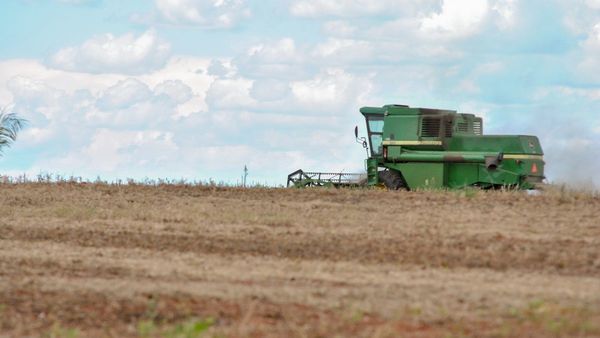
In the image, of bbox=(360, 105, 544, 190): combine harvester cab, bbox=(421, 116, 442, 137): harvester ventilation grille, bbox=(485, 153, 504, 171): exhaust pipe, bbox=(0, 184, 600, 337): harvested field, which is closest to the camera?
bbox=(0, 184, 600, 337): harvested field

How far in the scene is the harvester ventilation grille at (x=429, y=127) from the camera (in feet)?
95.1

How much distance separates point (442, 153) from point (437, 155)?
0.14 metres

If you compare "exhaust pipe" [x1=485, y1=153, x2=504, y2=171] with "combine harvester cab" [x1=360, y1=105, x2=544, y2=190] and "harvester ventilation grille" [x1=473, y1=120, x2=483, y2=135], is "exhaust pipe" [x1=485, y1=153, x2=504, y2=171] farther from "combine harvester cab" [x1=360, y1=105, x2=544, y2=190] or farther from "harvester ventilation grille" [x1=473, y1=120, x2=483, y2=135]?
"harvester ventilation grille" [x1=473, y1=120, x2=483, y2=135]

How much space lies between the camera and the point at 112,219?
21.2 meters

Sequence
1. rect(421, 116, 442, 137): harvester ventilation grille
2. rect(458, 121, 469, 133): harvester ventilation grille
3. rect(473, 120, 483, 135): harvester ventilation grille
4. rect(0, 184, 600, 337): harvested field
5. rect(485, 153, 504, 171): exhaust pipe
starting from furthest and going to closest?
rect(473, 120, 483, 135): harvester ventilation grille < rect(458, 121, 469, 133): harvester ventilation grille < rect(421, 116, 442, 137): harvester ventilation grille < rect(485, 153, 504, 171): exhaust pipe < rect(0, 184, 600, 337): harvested field

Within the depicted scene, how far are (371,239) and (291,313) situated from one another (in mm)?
6064

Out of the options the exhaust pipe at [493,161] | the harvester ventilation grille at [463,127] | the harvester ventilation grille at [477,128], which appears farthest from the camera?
the harvester ventilation grille at [477,128]

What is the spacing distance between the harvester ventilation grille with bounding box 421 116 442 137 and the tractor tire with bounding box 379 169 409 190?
4.00 feet

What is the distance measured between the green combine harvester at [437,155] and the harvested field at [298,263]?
176 inches

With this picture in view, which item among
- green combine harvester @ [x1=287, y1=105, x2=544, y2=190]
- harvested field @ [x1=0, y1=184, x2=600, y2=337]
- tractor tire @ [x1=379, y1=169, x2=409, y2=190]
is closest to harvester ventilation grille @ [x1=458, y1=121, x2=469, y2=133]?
green combine harvester @ [x1=287, y1=105, x2=544, y2=190]

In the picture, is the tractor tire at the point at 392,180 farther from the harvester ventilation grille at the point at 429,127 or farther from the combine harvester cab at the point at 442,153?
the harvester ventilation grille at the point at 429,127

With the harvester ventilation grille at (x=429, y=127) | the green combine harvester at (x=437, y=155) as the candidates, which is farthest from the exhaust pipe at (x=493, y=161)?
the harvester ventilation grille at (x=429, y=127)

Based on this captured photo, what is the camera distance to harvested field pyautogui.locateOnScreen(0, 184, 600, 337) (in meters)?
11.6

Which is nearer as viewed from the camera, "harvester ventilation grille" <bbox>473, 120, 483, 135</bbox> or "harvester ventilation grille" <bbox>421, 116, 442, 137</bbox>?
"harvester ventilation grille" <bbox>421, 116, 442, 137</bbox>
